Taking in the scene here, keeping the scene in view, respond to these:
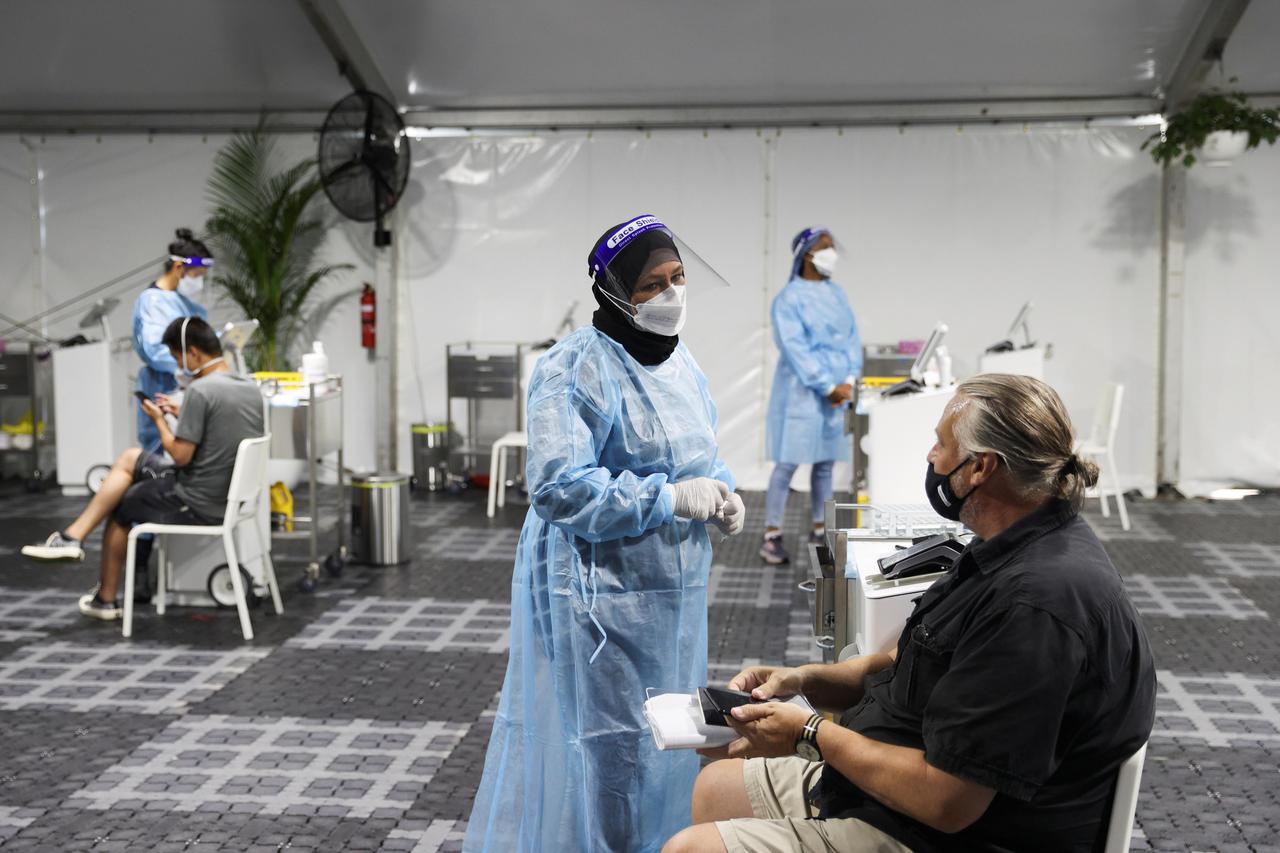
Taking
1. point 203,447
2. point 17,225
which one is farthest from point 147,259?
point 203,447

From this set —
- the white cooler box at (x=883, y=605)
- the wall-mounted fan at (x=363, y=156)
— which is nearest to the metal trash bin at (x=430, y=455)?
the wall-mounted fan at (x=363, y=156)

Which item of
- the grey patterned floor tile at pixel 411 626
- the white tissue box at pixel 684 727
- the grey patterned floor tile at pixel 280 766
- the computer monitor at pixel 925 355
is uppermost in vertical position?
the computer monitor at pixel 925 355

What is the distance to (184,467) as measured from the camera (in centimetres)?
451

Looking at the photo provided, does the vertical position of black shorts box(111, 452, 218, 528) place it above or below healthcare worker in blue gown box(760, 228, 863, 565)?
below

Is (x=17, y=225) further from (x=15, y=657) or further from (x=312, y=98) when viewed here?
(x=15, y=657)

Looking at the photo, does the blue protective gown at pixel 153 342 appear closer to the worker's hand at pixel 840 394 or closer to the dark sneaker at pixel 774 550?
the dark sneaker at pixel 774 550

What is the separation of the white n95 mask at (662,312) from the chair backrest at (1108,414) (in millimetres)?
4430

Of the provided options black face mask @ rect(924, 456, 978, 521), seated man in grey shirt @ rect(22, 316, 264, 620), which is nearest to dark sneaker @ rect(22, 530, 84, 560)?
seated man in grey shirt @ rect(22, 316, 264, 620)

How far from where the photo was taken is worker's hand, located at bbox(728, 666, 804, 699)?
2029mm

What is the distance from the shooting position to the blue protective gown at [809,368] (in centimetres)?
547

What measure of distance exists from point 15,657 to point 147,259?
4.57 meters

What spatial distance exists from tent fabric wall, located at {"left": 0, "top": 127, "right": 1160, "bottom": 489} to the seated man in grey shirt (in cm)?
343

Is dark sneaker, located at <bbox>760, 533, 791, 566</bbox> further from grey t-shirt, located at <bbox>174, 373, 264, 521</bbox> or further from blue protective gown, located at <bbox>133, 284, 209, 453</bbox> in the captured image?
blue protective gown, located at <bbox>133, 284, 209, 453</bbox>

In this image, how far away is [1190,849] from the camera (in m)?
2.75
